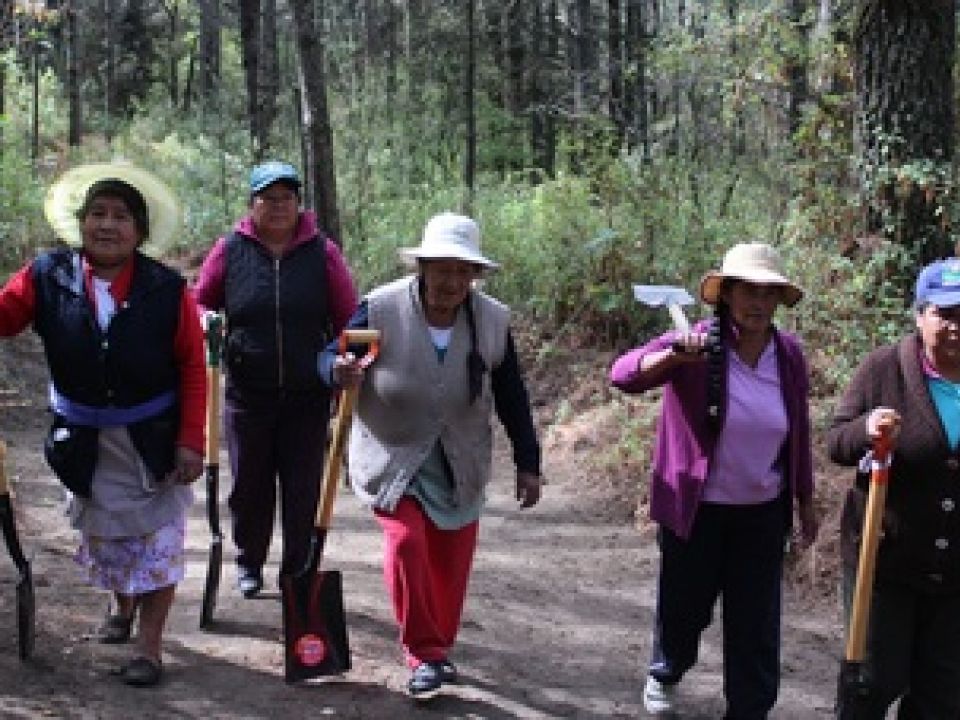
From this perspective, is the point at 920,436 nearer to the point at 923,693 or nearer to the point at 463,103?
the point at 923,693

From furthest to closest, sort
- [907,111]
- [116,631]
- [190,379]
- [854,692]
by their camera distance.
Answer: [907,111] → [116,631] → [190,379] → [854,692]

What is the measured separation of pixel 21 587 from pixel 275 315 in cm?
157

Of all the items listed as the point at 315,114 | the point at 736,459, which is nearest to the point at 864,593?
the point at 736,459

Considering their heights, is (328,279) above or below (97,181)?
below

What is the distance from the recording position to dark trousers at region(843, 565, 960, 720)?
12.5ft

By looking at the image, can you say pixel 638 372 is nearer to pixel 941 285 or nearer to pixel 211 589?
pixel 941 285

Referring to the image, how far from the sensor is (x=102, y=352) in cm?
424

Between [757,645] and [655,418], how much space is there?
3965 millimetres

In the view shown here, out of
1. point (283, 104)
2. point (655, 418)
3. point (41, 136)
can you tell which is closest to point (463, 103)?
point (283, 104)

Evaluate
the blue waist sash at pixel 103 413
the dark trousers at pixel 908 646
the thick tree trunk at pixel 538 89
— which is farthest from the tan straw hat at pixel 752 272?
the thick tree trunk at pixel 538 89

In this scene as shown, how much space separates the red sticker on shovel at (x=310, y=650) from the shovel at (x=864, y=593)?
1.95 m

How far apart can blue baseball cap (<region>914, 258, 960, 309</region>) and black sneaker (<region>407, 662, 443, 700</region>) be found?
225cm

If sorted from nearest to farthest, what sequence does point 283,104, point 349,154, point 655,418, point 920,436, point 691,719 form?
point 920,436, point 691,719, point 655,418, point 349,154, point 283,104

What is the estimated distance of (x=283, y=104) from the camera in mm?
22062
